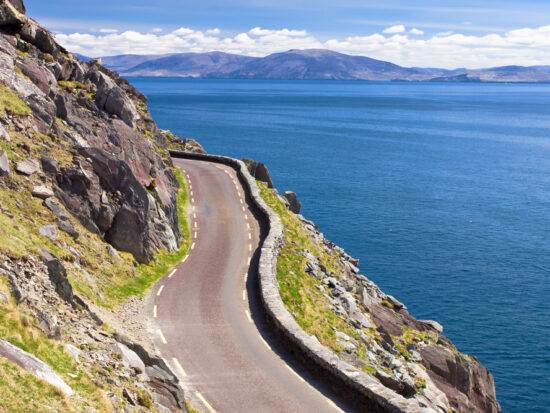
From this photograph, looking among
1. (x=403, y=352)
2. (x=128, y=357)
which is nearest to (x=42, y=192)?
(x=128, y=357)

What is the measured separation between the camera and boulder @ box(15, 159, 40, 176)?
26953mm

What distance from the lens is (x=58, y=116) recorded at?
3462 centimetres

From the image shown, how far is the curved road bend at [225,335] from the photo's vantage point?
62.6 feet

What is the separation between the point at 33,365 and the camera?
43.9 feet

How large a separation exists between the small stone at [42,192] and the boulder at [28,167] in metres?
1.02

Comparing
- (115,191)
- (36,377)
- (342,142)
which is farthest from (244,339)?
(342,142)

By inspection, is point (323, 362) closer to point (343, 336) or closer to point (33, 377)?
point (343, 336)

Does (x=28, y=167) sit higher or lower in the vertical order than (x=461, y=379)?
higher

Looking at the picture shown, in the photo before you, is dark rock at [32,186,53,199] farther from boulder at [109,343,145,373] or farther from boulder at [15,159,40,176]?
boulder at [109,343,145,373]

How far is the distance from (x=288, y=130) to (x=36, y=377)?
176m

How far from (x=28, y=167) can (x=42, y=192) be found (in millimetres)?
1794

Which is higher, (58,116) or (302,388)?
(58,116)

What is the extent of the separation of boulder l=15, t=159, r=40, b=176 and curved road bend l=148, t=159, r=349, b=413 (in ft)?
29.3

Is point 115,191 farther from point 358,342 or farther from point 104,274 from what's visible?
point 358,342
